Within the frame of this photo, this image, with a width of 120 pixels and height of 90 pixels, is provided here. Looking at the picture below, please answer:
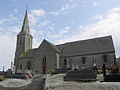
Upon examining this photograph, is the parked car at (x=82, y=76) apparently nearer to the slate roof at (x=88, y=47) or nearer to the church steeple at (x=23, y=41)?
the slate roof at (x=88, y=47)

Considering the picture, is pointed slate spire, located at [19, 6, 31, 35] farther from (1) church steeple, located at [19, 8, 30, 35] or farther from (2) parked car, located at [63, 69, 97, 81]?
(2) parked car, located at [63, 69, 97, 81]

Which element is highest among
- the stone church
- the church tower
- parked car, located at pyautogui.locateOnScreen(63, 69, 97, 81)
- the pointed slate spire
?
the pointed slate spire

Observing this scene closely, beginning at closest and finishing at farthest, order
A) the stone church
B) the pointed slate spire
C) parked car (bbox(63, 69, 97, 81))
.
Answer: parked car (bbox(63, 69, 97, 81))
the stone church
the pointed slate spire

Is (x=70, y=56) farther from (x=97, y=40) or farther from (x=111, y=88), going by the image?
(x=111, y=88)

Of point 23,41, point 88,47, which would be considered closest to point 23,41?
point 23,41

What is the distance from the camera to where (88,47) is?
33969mm

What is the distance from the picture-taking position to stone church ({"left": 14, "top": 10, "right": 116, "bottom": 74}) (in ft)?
101

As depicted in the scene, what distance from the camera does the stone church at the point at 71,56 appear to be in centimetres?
3083

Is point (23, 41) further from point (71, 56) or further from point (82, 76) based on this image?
point (82, 76)

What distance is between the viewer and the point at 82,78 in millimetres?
17594

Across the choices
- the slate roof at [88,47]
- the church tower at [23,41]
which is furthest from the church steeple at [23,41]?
the slate roof at [88,47]

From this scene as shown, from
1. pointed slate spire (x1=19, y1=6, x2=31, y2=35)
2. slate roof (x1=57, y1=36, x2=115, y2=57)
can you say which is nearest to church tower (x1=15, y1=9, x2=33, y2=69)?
pointed slate spire (x1=19, y1=6, x2=31, y2=35)

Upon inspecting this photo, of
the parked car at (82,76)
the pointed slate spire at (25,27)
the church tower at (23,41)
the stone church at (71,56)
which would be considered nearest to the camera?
the parked car at (82,76)

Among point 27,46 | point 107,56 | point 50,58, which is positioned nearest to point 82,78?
point 107,56
